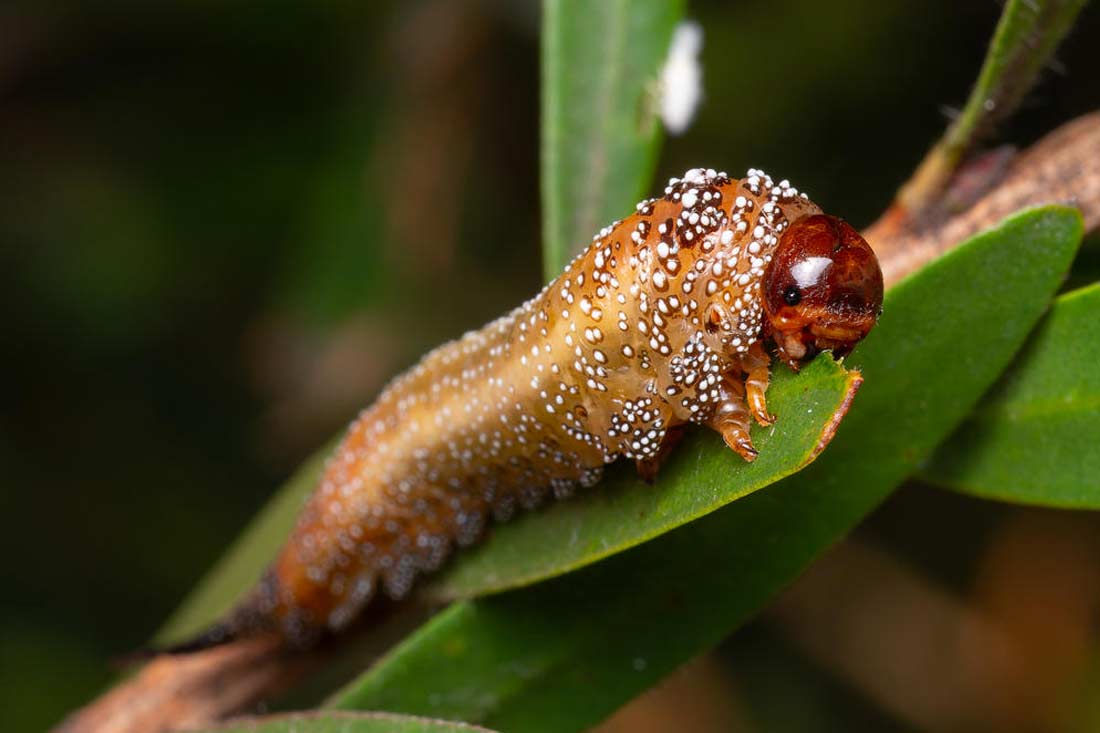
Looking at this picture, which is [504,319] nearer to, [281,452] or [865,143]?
[865,143]

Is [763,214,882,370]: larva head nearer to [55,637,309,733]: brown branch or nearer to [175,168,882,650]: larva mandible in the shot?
[175,168,882,650]: larva mandible

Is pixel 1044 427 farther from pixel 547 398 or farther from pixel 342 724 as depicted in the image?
pixel 342 724

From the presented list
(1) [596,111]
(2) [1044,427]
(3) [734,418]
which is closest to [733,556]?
(3) [734,418]

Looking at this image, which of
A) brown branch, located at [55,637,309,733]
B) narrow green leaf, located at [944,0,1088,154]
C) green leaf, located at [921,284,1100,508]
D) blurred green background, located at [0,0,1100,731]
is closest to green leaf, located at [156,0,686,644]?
narrow green leaf, located at [944,0,1088,154]

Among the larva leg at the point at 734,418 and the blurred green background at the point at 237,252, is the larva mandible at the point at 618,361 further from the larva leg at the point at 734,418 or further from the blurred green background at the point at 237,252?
the blurred green background at the point at 237,252

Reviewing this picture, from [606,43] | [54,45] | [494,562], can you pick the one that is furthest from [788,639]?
[54,45]
